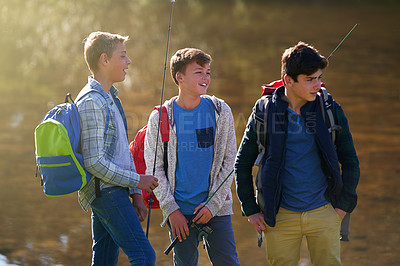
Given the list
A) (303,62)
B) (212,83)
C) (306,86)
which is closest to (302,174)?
(306,86)

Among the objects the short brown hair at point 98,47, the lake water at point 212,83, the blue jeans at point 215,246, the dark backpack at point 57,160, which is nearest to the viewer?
the dark backpack at point 57,160

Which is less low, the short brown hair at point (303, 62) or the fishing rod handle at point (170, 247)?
the short brown hair at point (303, 62)

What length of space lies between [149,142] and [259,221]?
0.81 m

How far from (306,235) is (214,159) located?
27.7 inches

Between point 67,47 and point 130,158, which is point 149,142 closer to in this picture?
point 130,158

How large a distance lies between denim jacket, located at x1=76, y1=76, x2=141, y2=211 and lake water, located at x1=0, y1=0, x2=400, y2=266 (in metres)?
1.81

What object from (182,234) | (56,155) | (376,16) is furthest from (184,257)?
(376,16)

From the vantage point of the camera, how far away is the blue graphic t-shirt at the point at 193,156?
348cm

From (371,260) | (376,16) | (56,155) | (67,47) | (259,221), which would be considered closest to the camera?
(56,155)

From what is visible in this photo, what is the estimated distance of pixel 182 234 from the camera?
3.43 m

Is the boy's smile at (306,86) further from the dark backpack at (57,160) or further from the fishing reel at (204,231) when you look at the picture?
the dark backpack at (57,160)

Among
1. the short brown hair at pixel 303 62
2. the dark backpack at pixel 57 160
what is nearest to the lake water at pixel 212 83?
the dark backpack at pixel 57 160

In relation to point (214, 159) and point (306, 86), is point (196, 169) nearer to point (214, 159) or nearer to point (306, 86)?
point (214, 159)

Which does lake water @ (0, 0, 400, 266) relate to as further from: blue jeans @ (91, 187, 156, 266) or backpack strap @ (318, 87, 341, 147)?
backpack strap @ (318, 87, 341, 147)
